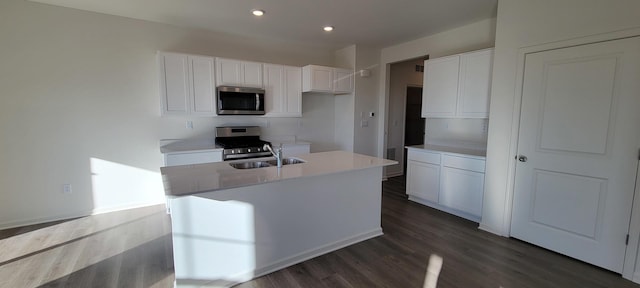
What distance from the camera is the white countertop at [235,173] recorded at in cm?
187

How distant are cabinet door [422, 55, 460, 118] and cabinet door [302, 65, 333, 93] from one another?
1.57 metres

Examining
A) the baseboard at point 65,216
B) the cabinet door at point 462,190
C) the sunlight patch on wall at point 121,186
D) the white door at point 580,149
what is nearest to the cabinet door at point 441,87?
the cabinet door at point 462,190

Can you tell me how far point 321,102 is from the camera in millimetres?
5223

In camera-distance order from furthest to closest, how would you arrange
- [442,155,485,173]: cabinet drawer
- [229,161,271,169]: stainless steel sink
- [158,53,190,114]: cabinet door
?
[158,53,190,114]: cabinet door < [442,155,485,173]: cabinet drawer < [229,161,271,169]: stainless steel sink

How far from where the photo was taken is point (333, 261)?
97.3 inches

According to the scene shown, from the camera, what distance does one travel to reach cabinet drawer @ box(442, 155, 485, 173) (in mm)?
3259

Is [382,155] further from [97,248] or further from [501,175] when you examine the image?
[97,248]

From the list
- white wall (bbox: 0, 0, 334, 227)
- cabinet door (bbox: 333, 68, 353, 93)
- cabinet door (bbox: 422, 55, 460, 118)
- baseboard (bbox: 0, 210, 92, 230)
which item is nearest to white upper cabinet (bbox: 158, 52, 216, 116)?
white wall (bbox: 0, 0, 334, 227)

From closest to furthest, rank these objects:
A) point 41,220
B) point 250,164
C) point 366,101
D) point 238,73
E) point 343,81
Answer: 1. point 250,164
2. point 41,220
3. point 238,73
4. point 343,81
5. point 366,101

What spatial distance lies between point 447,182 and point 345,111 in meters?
2.29

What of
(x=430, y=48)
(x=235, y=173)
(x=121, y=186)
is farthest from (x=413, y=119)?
(x=121, y=186)

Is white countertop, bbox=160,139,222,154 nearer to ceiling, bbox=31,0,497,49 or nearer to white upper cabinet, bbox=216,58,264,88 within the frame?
white upper cabinet, bbox=216,58,264,88

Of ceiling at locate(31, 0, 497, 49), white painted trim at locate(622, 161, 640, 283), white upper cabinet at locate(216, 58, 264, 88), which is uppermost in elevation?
ceiling at locate(31, 0, 497, 49)

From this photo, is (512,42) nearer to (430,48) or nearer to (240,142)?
(430,48)
